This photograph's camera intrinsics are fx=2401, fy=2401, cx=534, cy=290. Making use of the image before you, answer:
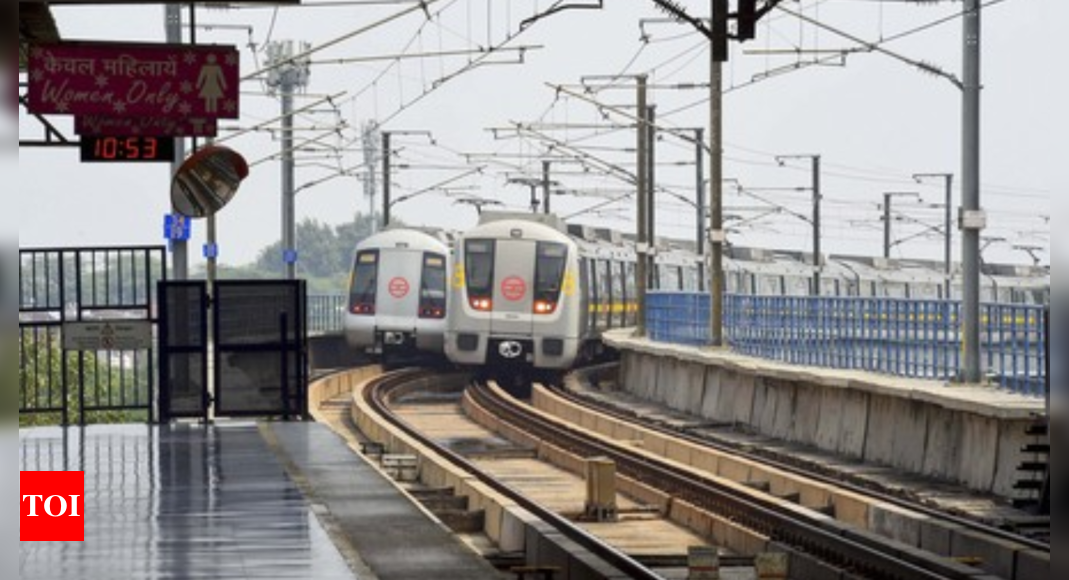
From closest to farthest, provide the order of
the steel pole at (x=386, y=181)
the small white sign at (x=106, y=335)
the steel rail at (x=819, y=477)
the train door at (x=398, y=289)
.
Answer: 1. the steel rail at (x=819, y=477)
2. the small white sign at (x=106, y=335)
3. the train door at (x=398, y=289)
4. the steel pole at (x=386, y=181)

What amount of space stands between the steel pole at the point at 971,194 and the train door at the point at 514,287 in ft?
70.5

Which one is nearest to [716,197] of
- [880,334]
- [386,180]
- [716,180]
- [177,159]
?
[716,180]

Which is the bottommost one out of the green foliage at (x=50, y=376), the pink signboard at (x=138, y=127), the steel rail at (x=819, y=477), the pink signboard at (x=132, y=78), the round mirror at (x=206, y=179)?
the steel rail at (x=819, y=477)

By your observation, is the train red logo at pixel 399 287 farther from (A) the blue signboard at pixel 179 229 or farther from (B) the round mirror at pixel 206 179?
(B) the round mirror at pixel 206 179

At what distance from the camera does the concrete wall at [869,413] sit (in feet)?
80.0

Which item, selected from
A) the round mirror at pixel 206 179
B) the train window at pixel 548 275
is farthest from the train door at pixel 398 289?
the round mirror at pixel 206 179

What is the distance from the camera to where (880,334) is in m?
31.6

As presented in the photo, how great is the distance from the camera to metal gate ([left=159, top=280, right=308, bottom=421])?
1035 inches

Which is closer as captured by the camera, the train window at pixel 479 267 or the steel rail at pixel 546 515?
the steel rail at pixel 546 515

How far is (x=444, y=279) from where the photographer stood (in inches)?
2169

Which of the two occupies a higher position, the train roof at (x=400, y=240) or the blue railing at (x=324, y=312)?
the train roof at (x=400, y=240)

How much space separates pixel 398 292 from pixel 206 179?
29.7 meters

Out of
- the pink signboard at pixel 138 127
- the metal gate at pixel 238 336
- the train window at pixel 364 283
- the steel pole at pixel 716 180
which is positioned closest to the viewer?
the pink signboard at pixel 138 127

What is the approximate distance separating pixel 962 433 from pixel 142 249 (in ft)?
29.9
